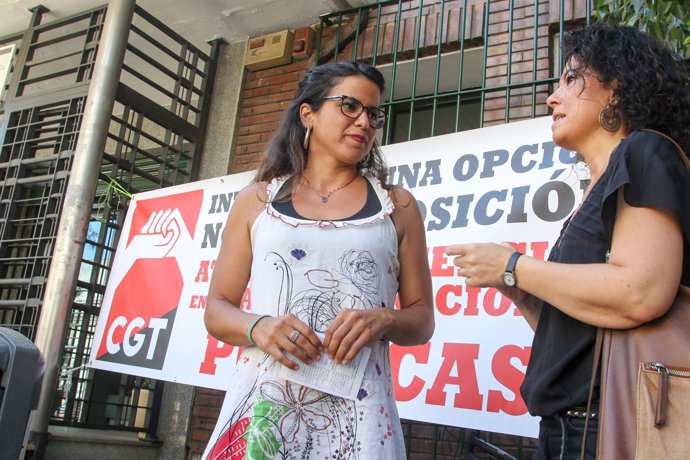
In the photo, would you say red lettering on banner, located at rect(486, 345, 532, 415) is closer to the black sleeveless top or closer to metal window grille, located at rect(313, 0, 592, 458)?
metal window grille, located at rect(313, 0, 592, 458)

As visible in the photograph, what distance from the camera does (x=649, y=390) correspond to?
1.18 meters

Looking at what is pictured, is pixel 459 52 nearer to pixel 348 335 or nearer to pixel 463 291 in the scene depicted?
pixel 463 291

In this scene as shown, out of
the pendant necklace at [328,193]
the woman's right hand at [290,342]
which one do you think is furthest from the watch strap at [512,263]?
the pendant necklace at [328,193]

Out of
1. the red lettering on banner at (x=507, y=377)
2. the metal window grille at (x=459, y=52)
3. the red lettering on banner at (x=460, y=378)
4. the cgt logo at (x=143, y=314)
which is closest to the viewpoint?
the red lettering on banner at (x=507, y=377)

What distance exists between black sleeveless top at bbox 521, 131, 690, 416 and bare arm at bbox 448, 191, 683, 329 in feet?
0.10

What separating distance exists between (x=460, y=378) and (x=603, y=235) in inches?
69.5

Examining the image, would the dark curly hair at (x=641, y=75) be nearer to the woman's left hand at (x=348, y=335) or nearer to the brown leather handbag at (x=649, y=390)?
the brown leather handbag at (x=649, y=390)

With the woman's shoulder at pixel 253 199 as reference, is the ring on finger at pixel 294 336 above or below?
below

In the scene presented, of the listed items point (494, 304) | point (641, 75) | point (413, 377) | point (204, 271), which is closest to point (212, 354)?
point (204, 271)

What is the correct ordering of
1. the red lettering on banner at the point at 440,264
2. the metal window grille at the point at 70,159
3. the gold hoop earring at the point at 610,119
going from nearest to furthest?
the gold hoop earring at the point at 610,119
the red lettering on banner at the point at 440,264
the metal window grille at the point at 70,159

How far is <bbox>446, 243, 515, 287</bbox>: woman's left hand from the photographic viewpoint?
Answer: 4.81ft

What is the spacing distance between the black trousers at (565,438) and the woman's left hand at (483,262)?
321mm

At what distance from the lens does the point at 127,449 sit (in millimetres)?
4867

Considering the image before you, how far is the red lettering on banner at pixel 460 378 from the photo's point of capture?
2963mm
